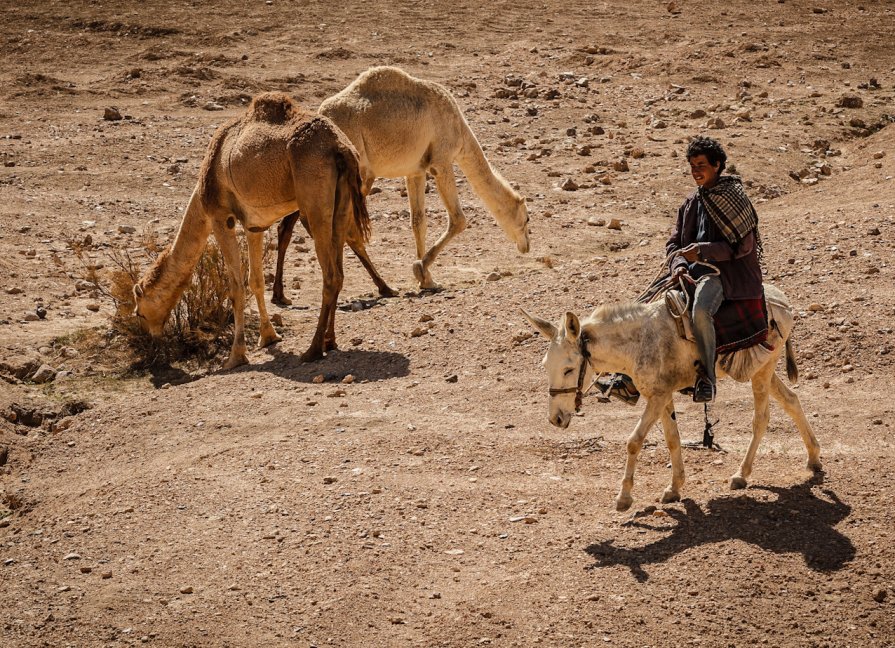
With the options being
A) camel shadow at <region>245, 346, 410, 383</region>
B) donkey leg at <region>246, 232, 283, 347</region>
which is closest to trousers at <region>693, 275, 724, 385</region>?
camel shadow at <region>245, 346, 410, 383</region>

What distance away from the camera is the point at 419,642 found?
5.62m

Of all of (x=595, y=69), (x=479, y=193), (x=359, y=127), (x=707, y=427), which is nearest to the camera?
(x=707, y=427)

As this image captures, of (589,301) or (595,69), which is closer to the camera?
(589,301)

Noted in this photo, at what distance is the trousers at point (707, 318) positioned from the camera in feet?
20.6

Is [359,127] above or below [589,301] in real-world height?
above

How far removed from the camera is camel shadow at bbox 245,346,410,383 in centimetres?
963

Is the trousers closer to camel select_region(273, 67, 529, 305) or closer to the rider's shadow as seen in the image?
the rider's shadow

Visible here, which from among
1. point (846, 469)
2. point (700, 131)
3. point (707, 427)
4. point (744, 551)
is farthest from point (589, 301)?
point (700, 131)

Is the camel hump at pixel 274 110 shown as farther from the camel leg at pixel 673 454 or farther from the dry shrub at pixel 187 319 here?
the camel leg at pixel 673 454

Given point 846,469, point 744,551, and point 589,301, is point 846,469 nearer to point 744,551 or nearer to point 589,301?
point 744,551

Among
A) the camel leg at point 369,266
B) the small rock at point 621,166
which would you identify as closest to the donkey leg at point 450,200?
the camel leg at point 369,266

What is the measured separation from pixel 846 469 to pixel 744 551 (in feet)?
4.07

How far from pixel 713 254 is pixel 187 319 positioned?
20.9ft

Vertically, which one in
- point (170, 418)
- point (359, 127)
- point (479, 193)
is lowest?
point (170, 418)
